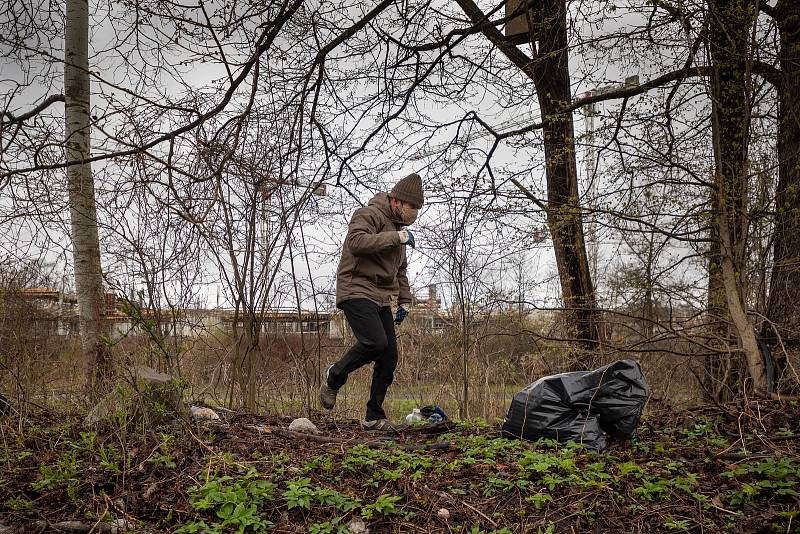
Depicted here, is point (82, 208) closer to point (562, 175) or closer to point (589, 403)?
point (589, 403)

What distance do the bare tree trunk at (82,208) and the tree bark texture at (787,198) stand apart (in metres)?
6.25

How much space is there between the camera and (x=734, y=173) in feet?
16.5

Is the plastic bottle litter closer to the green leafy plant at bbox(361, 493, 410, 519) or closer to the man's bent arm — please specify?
the man's bent arm

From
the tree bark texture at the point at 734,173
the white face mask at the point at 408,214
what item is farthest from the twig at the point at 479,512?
the tree bark texture at the point at 734,173

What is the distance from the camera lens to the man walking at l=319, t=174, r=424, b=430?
16.7 ft

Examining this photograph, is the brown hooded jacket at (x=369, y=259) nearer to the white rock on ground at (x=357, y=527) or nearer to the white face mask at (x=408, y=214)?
the white face mask at (x=408, y=214)

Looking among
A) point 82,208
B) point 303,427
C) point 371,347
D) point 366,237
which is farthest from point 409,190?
point 82,208

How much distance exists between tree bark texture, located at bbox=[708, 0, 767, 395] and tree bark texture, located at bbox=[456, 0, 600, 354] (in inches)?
57.9

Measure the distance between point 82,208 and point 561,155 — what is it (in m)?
4.91

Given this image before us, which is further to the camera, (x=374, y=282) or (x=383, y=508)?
(x=374, y=282)

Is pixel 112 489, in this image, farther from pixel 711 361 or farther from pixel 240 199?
pixel 711 361

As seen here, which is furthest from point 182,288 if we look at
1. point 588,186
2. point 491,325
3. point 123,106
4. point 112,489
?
point 588,186

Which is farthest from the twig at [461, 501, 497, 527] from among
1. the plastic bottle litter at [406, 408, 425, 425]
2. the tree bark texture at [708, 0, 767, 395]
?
the tree bark texture at [708, 0, 767, 395]

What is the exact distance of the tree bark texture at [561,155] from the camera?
6688 mm
